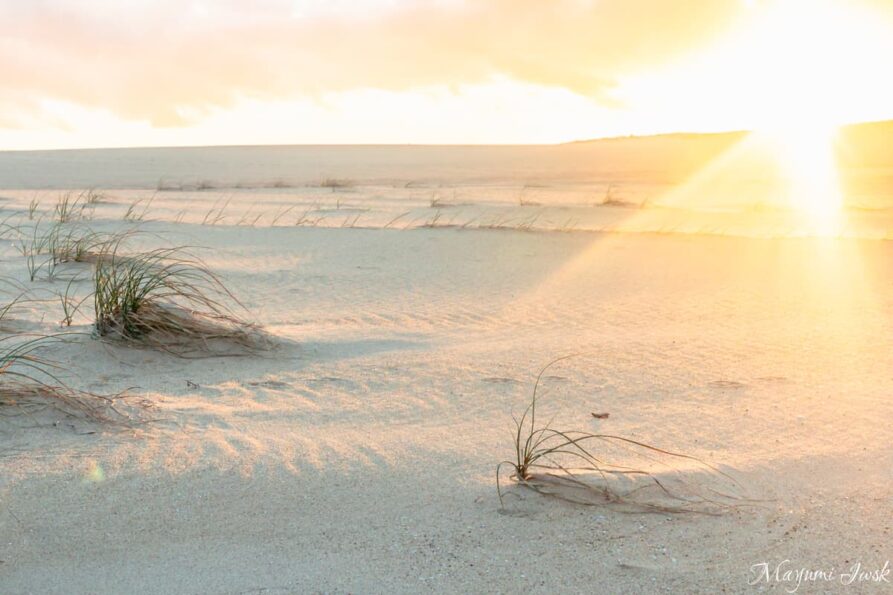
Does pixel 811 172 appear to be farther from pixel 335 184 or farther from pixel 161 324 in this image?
pixel 161 324

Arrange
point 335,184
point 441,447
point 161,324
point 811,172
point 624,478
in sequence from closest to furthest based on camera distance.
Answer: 1. point 624,478
2. point 441,447
3. point 161,324
4. point 335,184
5. point 811,172

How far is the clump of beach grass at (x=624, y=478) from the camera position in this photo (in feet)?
8.45

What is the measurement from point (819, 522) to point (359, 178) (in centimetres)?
1869

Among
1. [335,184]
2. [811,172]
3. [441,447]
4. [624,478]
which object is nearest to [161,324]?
[441,447]

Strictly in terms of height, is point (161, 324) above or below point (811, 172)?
below

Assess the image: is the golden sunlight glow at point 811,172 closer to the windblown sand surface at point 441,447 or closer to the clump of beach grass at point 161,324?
the windblown sand surface at point 441,447

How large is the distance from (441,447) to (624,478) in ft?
2.28

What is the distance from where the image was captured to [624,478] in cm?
270

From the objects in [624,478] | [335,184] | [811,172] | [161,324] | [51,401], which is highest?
[811,172]

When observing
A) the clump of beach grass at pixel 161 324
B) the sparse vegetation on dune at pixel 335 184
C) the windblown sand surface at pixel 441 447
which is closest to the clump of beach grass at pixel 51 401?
the windblown sand surface at pixel 441 447

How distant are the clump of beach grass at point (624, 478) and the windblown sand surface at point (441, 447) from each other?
6 cm

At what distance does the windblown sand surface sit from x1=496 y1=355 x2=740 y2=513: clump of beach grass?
6 centimetres

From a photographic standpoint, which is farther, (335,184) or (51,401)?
(335,184)

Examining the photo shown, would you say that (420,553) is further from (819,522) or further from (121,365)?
(121,365)
